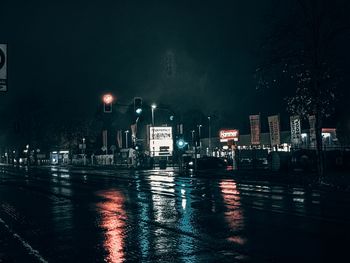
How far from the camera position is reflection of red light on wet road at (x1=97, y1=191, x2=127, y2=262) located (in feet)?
25.6

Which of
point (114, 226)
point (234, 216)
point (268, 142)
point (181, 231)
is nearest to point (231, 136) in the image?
point (268, 142)

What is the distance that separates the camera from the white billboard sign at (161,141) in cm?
6040

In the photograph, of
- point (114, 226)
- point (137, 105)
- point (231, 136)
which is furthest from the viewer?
point (231, 136)

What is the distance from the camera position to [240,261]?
22.8ft

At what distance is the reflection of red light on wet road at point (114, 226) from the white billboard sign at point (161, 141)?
42919 mm

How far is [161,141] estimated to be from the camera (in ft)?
201

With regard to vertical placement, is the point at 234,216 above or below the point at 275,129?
below

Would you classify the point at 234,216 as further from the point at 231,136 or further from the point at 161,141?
the point at 161,141

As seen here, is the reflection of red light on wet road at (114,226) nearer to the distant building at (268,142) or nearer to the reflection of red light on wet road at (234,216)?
the reflection of red light on wet road at (234,216)

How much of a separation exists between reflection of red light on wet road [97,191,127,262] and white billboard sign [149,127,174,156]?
4292cm

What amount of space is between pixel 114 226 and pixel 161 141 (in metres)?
50.3

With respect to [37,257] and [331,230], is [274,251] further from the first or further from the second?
[37,257]

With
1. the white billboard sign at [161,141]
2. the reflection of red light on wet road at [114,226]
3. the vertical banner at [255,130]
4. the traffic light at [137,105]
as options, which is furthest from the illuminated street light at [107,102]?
the white billboard sign at [161,141]

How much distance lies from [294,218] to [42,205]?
905cm
